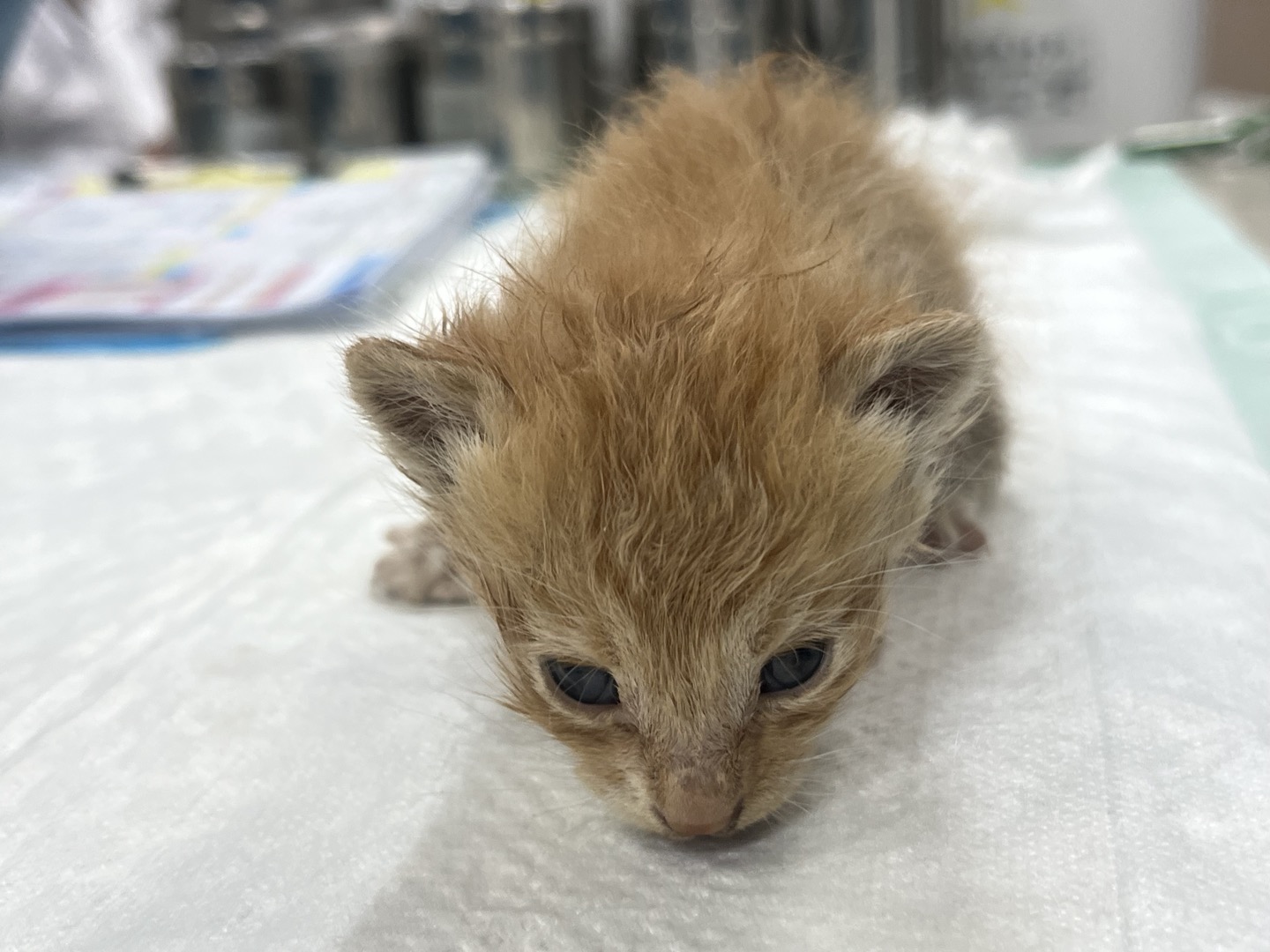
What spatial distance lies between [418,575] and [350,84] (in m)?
2.36

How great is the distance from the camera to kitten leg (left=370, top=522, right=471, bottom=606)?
1.16 metres

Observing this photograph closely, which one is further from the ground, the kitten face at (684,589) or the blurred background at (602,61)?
the blurred background at (602,61)

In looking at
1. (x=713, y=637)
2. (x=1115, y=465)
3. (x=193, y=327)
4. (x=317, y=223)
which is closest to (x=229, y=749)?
(x=713, y=637)

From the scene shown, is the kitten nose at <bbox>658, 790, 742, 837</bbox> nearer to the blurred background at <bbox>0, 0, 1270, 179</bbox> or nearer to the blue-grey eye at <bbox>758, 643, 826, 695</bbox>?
the blue-grey eye at <bbox>758, 643, 826, 695</bbox>

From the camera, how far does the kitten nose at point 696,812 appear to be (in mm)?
745

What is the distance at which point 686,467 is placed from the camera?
0.71 m

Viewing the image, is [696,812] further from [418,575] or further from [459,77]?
[459,77]

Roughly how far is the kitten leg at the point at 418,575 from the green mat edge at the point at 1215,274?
1.02m

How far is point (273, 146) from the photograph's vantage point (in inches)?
123

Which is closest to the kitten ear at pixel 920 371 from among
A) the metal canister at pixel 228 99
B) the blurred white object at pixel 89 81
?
the metal canister at pixel 228 99

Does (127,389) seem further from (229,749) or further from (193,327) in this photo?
(229,749)

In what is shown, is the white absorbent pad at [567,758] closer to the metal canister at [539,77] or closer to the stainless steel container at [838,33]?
the stainless steel container at [838,33]

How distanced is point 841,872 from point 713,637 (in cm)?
21

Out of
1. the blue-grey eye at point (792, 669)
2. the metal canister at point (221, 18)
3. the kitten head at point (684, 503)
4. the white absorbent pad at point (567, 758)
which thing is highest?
the metal canister at point (221, 18)
